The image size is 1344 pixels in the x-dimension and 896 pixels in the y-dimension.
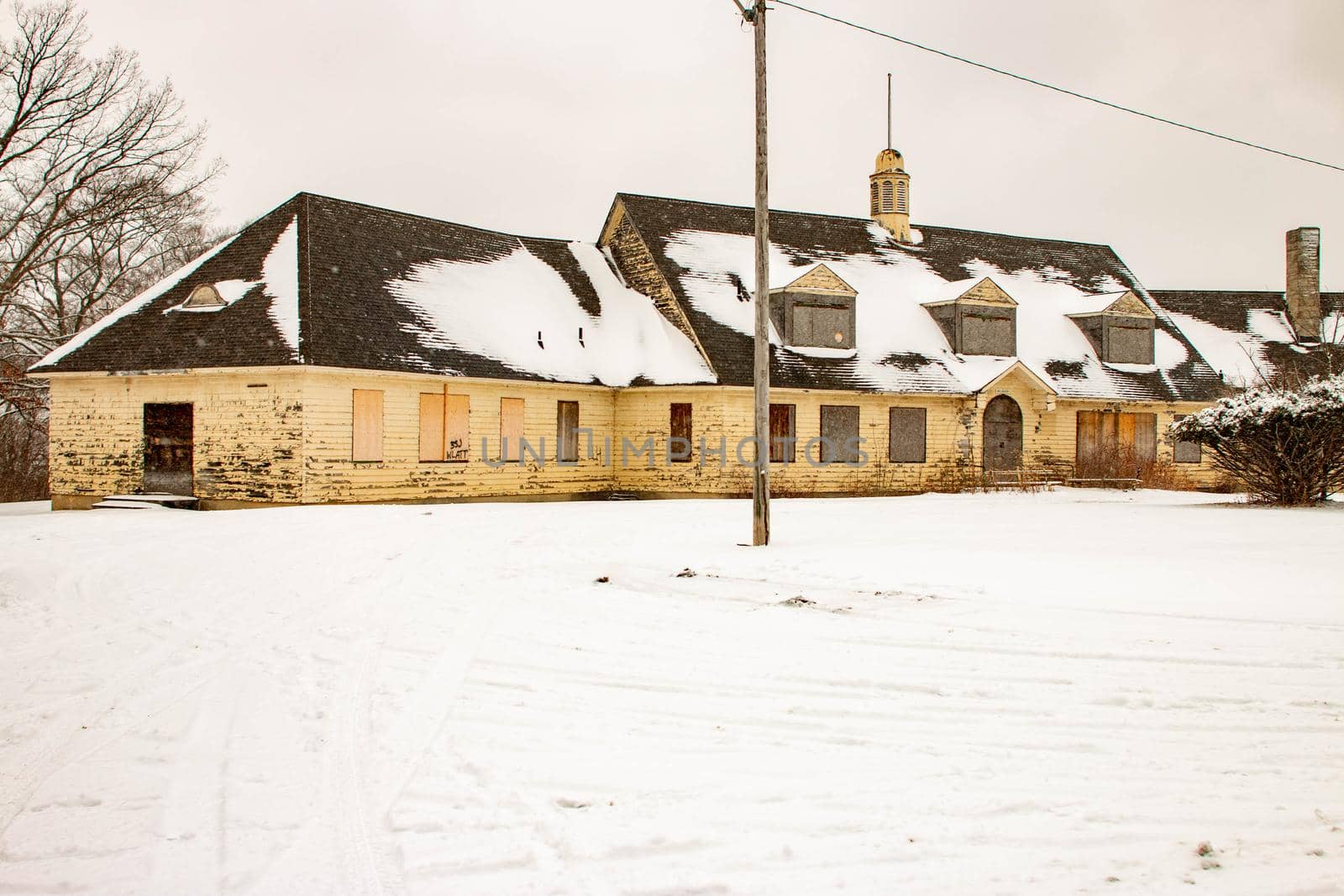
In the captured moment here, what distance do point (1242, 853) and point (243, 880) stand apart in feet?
13.7

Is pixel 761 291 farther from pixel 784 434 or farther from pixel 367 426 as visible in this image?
pixel 784 434

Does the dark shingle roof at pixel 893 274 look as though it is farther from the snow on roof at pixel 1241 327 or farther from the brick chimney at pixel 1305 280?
the brick chimney at pixel 1305 280

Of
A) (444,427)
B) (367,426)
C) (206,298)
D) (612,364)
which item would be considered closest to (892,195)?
(612,364)

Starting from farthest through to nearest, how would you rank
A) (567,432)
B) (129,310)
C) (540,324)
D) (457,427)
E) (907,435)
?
1. (907,435)
2. (540,324)
3. (567,432)
4. (129,310)
5. (457,427)

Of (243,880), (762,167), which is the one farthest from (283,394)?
(243,880)

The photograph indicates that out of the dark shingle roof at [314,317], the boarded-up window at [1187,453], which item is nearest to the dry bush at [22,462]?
the dark shingle roof at [314,317]

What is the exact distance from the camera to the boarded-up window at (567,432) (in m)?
24.3

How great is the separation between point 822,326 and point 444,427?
10.2 meters

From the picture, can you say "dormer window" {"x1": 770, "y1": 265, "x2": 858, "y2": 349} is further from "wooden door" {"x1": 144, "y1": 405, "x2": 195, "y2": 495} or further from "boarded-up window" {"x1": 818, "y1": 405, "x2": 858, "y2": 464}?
"wooden door" {"x1": 144, "y1": 405, "x2": 195, "y2": 495}

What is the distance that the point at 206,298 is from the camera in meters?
21.3

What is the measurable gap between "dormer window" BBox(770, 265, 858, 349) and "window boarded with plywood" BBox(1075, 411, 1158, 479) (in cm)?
755

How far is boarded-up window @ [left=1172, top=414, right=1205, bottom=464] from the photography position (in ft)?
97.2

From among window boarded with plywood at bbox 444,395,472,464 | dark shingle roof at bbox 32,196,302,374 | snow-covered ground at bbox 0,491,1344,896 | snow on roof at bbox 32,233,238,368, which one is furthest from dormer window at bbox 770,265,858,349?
snow-covered ground at bbox 0,491,1344,896

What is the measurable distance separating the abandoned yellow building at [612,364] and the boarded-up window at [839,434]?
80mm
